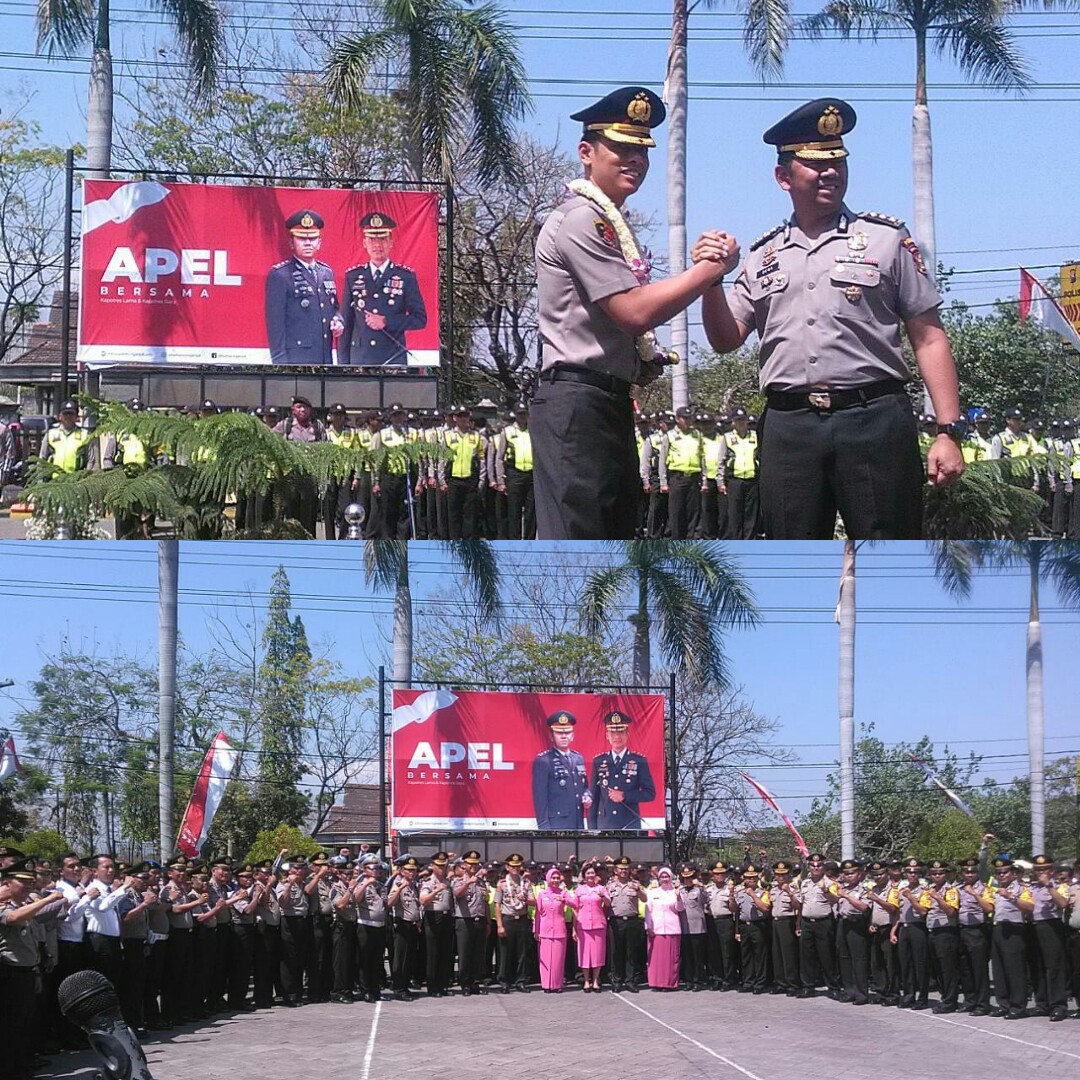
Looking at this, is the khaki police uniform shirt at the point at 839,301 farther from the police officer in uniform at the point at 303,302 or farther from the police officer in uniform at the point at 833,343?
the police officer in uniform at the point at 303,302

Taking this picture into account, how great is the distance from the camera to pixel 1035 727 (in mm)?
9938

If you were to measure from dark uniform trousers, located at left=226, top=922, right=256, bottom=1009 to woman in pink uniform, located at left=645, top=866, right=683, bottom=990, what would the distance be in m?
3.32

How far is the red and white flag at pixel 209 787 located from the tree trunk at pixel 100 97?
8087 mm

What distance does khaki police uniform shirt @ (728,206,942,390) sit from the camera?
382cm

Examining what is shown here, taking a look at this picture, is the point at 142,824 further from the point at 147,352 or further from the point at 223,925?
the point at 147,352

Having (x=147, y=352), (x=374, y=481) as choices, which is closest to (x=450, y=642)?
(x=374, y=481)

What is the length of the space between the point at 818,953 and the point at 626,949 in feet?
5.39

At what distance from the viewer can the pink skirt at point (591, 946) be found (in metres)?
13.6

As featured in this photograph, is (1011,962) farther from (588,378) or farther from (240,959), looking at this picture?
(588,378)

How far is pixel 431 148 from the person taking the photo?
17.3 m

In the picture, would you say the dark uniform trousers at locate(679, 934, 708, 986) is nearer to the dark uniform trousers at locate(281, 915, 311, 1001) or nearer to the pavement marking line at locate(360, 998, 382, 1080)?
the pavement marking line at locate(360, 998, 382, 1080)

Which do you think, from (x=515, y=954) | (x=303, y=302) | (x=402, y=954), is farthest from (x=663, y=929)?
(x=303, y=302)

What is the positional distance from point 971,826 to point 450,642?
398cm

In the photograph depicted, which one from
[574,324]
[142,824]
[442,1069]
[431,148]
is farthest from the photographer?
[431,148]
